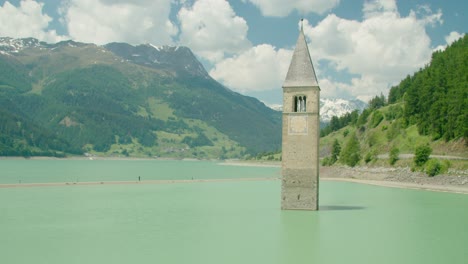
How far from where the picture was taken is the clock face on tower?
46500mm

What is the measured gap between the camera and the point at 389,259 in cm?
2967

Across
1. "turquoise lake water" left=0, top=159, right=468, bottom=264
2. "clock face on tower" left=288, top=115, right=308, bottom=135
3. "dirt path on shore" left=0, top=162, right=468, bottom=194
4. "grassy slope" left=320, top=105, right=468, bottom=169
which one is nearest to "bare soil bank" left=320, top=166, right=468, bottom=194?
"dirt path on shore" left=0, top=162, right=468, bottom=194

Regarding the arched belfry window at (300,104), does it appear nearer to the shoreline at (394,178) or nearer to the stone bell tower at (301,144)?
the stone bell tower at (301,144)

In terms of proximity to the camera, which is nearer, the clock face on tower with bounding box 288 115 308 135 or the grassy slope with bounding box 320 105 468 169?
the clock face on tower with bounding box 288 115 308 135

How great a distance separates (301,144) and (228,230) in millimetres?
11711

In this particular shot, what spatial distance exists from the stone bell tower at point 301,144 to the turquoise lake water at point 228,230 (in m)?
1.59

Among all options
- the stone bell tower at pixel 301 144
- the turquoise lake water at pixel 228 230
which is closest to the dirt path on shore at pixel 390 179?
the turquoise lake water at pixel 228 230

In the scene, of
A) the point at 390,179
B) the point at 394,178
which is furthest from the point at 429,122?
the point at 390,179

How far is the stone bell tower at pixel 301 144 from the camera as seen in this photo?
152ft

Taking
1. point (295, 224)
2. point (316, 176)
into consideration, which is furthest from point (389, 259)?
point (316, 176)

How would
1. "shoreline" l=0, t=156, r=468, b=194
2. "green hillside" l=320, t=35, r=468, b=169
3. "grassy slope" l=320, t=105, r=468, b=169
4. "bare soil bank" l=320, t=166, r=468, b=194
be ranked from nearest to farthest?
"bare soil bank" l=320, t=166, r=468, b=194, "shoreline" l=0, t=156, r=468, b=194, "green hillside" l=320, t=35, r=468, b=169, "grassy slope" l=320, t=105, r=468, b=169

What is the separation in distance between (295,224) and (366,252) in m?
10.1

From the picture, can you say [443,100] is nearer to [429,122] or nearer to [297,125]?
[429,122]

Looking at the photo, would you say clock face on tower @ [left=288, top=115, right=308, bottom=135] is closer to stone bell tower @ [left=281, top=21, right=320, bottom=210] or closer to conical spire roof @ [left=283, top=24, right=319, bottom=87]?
stone bell tower @ [left=281, top=21, right=320, bottom=210]
